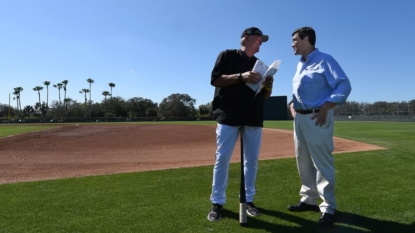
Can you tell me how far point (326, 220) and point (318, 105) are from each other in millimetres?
1173

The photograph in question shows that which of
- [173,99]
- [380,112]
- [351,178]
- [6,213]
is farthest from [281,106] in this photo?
[173,99]

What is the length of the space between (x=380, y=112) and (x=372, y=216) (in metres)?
70.6

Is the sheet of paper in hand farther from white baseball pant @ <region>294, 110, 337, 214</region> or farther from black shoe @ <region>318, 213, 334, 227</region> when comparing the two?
black shoe @ <region>318, 213, 334, 227</region>

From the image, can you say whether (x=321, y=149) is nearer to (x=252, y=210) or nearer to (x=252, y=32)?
(x=252, y=210)

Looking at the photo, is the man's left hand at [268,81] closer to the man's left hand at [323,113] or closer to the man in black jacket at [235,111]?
the man in black jacket at [235,111]

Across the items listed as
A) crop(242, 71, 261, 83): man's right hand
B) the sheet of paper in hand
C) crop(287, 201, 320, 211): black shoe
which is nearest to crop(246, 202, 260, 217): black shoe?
crop(287, 201, 320, 211): black shoe

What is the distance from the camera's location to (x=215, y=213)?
317 centimetres

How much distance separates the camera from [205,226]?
2949 millimetres

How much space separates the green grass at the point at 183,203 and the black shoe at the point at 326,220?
7 centimetres

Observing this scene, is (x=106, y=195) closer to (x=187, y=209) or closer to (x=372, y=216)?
(x=187, y=209)

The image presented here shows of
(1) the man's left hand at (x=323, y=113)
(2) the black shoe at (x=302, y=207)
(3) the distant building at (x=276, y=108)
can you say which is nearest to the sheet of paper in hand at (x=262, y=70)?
(1) the man's left hand at (x=323, y=113)

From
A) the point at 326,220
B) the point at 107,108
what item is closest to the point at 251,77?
the point at 326,220

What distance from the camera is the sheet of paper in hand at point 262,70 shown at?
2975 mm

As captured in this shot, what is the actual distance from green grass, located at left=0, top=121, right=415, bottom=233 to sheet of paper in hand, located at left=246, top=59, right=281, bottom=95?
1.42m
